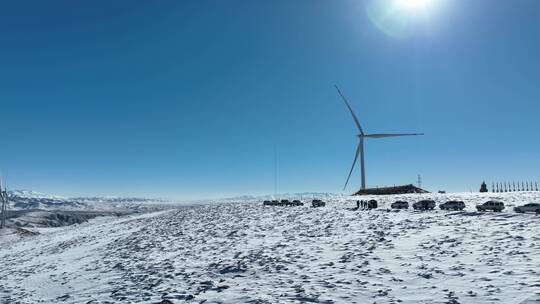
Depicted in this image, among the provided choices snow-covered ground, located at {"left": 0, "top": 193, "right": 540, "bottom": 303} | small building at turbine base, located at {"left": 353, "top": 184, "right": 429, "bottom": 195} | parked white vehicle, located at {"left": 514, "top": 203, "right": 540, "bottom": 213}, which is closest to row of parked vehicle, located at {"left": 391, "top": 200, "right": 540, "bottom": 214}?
parked white vehicle, located at {"left": 514, "top": 203, "right": 540, "bottom": 213}

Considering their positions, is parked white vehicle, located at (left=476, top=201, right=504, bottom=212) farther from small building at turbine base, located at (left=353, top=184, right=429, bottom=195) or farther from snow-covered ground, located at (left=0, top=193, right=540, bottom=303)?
small building at turbine base, located at (left=353, top=184, right=429, bottom=195)

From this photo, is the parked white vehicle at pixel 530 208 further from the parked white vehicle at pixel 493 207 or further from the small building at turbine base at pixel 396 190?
the small building at turbine base at pixel 396 190

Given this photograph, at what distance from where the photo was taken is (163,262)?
2284 cm

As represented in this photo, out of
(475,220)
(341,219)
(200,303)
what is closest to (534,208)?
(475,220)

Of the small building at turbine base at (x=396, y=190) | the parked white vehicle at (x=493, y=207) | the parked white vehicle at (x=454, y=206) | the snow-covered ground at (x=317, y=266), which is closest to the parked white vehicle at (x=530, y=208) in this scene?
the parked white vehicle at (x=493, y=207)

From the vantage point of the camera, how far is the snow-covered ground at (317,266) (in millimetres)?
13945

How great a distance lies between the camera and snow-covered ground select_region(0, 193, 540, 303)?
13.9 meters

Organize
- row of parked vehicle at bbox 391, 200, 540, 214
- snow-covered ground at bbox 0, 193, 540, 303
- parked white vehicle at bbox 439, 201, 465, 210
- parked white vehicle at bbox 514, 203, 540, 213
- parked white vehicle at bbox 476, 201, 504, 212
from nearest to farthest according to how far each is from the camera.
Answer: snow-covered ground at bbox 0, 193, 540, 303 < parked white vehicle at bbox 514, 203, 540, 213 < row of parked vehicle at bbox 391, 200, 540, 214 < parked white vehicle at bbox 476, 201, 504, 212 < parked white vehicle at bbox 439, 201, 465, 210

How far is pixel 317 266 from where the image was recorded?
60.2ft

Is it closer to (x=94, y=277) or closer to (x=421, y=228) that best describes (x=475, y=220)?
(x=421, y=228)

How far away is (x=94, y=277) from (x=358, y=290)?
15.9 meters

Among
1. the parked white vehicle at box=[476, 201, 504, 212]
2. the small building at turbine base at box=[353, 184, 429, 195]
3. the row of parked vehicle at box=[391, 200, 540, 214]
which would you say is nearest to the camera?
the row of parked vehicle at box=[391, 200, 540, 214]

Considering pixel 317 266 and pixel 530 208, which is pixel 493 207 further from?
pixel 317 266

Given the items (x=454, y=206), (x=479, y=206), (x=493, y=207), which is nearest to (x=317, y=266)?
(x=479, y=206)
